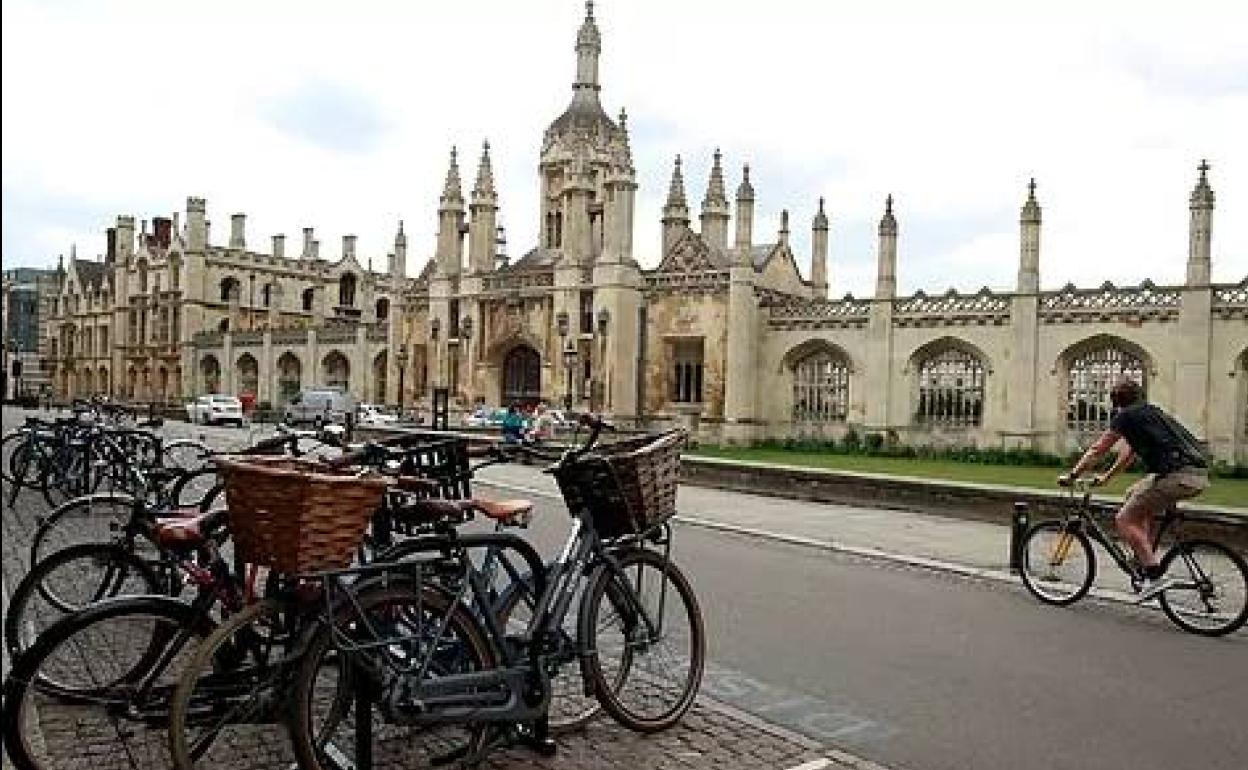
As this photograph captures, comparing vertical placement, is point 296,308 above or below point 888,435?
above

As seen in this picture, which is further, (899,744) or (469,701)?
(899,744)

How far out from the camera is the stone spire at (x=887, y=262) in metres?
37.9

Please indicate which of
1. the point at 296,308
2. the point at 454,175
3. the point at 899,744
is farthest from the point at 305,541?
the point at 296,308

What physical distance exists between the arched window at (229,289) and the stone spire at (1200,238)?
205 ft

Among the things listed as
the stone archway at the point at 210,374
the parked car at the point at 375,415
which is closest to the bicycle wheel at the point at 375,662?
the parked car at the point at 375,415

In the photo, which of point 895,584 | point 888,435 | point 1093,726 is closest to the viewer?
point 1093,726

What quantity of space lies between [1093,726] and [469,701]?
3426mm

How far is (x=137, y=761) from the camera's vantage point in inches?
175

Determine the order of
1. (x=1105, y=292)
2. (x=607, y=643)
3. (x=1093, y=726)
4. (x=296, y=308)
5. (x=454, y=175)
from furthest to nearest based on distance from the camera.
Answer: (x=296, y=308)
(x=454, y=175)
(x=1105, y=292)
(x=1093, y=726)
(x=607, y=643)

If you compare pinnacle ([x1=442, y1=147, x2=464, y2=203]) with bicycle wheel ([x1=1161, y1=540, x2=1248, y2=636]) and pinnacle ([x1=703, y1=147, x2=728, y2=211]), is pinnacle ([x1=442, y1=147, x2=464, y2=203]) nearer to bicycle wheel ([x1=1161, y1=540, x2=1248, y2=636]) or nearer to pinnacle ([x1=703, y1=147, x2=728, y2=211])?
pinnacle ([x1=703, y1=147, x2=728, y2=211])

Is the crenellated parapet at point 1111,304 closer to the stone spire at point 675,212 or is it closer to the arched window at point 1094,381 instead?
the arched window at point 1094,381

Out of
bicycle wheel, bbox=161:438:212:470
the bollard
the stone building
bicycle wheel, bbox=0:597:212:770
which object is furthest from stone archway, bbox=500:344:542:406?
bicycle wheel, bbox=0:597:212:770

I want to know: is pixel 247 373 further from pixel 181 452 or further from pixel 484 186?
pixel 181 452

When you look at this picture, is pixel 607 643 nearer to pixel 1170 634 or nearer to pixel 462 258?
pixel 1170 634
